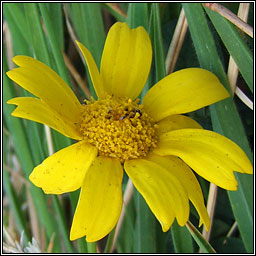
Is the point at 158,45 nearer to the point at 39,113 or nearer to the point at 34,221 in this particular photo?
the point at 39,113

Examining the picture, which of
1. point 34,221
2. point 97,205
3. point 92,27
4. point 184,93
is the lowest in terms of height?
point 34,221

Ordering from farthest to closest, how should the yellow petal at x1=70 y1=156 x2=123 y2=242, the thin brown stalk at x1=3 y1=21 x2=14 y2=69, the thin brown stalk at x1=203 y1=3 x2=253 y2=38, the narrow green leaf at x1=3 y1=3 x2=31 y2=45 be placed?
the thin brown stalk at x1=3 y1=21 x2=14 y2=69
the narrow green leaf at x1=3 y1=3 x2=31 y2=45
the thin brown stalk at x1=203 y1=3 x2=253 y2=38
the yellow petal at x1=70 y1=156 x2=123 y2=242

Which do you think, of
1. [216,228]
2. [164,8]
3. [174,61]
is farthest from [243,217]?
[164,8]

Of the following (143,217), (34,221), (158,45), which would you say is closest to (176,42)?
(158,45)

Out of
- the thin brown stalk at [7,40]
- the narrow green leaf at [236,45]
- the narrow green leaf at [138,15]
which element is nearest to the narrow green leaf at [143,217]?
the narrow green leaf at [138,15]

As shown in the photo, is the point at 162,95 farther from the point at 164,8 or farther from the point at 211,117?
the point at 164,8

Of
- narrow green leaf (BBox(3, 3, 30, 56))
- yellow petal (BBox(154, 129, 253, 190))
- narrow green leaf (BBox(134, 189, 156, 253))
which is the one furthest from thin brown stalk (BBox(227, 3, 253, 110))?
narrow green leaf (BBox(3, 3, 30, 56))

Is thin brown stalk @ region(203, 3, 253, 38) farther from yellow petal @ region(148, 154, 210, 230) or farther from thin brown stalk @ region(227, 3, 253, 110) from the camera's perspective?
yellow petal @ region(148, 154, 210, 230)
